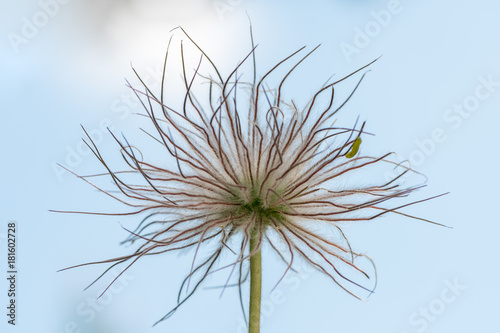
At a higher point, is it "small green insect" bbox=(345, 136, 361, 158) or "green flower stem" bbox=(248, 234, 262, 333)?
"small green insect" bbox=(345, 136, 361, 158)

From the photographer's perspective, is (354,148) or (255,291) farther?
(354,148)

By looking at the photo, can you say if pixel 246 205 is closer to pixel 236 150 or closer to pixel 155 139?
pixel 236 150

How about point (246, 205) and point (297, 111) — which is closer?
point (246, 205)

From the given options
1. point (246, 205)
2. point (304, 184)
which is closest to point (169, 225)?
point (246, 205)

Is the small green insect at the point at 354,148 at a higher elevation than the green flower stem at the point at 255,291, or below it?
higher

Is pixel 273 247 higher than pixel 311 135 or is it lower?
lower

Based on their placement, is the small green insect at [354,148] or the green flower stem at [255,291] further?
the small green insect at [354,148]

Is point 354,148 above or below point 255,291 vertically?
above

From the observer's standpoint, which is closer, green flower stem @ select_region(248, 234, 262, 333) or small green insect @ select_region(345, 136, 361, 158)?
green flower stem @ select_region(248, 234, 262, 333)
